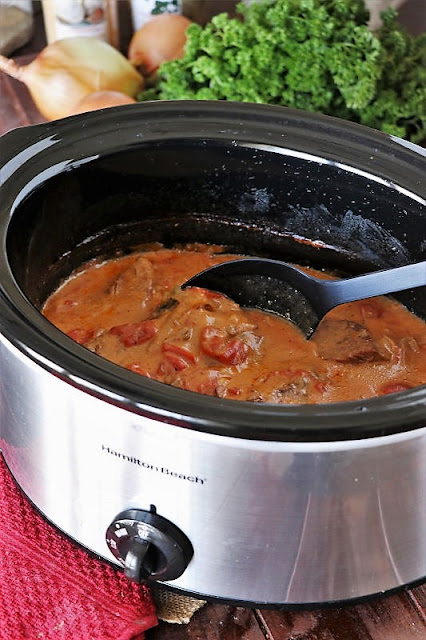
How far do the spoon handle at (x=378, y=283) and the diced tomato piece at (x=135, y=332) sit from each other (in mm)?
325

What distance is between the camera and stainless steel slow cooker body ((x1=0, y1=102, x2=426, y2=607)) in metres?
1.09

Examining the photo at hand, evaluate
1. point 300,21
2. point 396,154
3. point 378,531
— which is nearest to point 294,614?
point 378,531

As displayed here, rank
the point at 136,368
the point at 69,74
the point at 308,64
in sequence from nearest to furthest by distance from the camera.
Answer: the point at 136,368 < the point at 308,64 < the point at 69,74

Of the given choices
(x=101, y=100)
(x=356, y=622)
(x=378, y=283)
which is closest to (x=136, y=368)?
(x=378, y=283)

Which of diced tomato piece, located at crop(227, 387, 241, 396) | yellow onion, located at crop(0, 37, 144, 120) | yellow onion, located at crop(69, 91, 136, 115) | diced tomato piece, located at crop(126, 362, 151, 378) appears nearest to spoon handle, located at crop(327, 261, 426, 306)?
diced tomato piece, located at crop(227, 387, 241, 396)

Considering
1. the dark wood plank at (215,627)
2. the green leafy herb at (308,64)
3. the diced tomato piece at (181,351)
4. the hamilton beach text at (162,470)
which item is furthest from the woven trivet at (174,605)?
the green leafy herb at (308,64)

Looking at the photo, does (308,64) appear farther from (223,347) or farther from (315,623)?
(315,623)

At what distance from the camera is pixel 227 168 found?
170cm

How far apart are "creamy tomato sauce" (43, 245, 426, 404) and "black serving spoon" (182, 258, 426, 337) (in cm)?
3

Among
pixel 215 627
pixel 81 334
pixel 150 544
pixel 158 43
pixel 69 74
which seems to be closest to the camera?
pixel 150 544

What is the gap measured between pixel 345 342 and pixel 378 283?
0.65ft

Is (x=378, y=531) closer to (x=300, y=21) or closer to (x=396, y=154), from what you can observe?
(x=396, y=154)

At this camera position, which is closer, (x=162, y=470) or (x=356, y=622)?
(x=162, y=470)

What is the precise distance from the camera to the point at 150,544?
1.22 m
